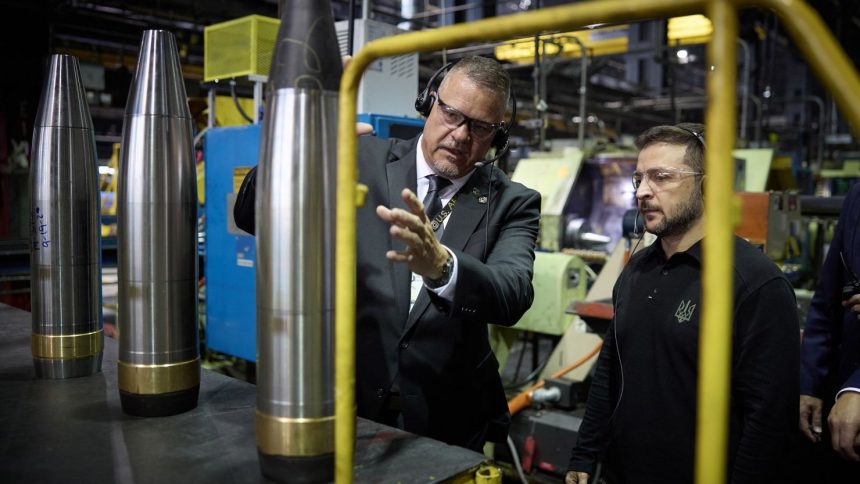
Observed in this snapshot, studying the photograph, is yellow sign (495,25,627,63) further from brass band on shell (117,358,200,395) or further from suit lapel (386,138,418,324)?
brass band on shell (117,358,200,395)

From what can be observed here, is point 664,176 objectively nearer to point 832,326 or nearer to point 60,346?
point 832,326

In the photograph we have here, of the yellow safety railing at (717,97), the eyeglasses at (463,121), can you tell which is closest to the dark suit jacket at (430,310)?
the eyeglasses at (463,121)

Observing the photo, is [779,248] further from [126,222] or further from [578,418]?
[126,222]

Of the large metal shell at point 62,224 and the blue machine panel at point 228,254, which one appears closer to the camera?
the large metal shell at point 62,224

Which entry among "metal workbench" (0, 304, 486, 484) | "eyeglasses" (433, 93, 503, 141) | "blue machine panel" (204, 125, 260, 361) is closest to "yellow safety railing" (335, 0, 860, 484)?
"metal workbench" (0, 304, 486, 484)

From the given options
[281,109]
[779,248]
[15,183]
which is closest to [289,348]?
[281,109]

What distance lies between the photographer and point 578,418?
3154 millimetres

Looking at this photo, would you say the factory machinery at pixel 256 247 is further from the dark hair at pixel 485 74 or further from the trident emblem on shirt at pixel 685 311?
the trident emblem on shirt at pixel 685 311

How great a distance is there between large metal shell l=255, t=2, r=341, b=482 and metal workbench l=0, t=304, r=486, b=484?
103mm

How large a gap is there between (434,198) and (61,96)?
2.78 feet

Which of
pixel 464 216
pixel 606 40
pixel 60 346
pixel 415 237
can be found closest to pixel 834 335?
pixel 464 216

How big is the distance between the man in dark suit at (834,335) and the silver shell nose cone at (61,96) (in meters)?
2.14

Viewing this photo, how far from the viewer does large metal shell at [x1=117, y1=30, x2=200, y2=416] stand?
1.02 meters

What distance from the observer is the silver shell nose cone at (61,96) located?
4.06ft
